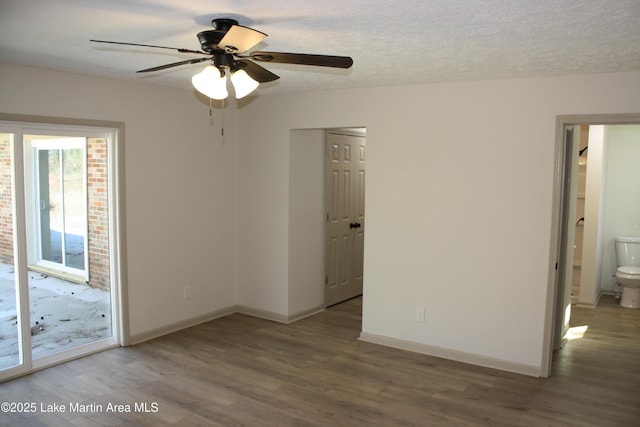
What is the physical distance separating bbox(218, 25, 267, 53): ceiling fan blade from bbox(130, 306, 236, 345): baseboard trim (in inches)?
130

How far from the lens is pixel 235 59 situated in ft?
8.41

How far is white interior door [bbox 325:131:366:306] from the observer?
5961 millimetres

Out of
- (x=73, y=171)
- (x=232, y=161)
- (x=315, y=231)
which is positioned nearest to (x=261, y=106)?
(x=232, y=161)

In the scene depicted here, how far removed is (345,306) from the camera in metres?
6.10

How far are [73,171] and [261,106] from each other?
78.3 inches

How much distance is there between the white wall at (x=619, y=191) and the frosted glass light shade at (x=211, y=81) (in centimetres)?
557

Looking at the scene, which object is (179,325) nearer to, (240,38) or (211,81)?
(211,81)

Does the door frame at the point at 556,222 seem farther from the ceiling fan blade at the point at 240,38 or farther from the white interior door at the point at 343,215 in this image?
the ceiling fan blade at the point at 240,38

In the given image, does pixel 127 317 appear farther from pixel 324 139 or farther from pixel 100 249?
pixel 324 139

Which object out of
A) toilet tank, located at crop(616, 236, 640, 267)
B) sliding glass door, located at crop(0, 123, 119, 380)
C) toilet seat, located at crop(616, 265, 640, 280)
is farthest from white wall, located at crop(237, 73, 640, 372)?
toilet tank, located at crop(616, 236, 640, 267)

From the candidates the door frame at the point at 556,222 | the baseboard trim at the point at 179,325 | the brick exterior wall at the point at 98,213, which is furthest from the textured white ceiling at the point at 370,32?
the baseboard trim at the point at 179,325

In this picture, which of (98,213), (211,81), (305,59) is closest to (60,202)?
(98,213)

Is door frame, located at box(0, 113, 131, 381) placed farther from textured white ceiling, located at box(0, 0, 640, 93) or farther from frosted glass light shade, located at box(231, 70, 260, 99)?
frosted glass light shade, located at box(231, 70, 260, 99)

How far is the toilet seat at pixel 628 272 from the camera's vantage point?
19.9 feet
